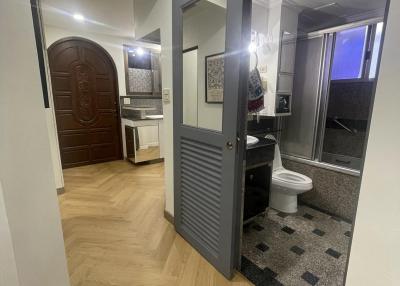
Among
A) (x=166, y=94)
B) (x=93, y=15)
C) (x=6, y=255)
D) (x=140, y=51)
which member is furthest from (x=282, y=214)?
(x=140, y=51)

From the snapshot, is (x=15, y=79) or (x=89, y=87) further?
(x=89, y=87)

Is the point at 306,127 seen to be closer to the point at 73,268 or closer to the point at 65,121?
the point at 73,268

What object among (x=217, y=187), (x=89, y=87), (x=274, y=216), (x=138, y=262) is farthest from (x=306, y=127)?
Answer: (x=89, y=87)

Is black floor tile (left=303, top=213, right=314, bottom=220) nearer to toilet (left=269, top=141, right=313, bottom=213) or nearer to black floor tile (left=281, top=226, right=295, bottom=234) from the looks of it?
toilet (left=269, top=141, right=313, bottom=213)

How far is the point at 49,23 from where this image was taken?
331 cm

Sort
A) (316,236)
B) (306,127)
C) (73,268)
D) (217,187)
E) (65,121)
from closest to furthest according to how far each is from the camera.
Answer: (217,187) < (73,268) < (316,236) < (306,127) < (65,121)

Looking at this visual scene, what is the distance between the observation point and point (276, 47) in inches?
94.7

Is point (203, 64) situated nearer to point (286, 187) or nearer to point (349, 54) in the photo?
point (286, 187)

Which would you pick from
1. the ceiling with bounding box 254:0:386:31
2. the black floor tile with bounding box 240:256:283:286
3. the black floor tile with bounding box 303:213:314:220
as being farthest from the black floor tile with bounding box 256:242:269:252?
the ceiling with bounding box 254:0:386:31

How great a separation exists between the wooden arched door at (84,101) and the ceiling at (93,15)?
30 centimetres

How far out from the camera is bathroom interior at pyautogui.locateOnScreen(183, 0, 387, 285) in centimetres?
170

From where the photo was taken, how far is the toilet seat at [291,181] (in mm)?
2229

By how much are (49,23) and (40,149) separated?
134 inches

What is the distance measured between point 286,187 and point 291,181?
3.2 inches
